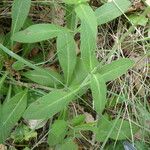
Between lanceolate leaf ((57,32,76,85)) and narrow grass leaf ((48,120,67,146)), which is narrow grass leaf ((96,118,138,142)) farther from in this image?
lanceolate leaf ((57,32,76,85))

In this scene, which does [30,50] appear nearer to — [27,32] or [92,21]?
[27,32]

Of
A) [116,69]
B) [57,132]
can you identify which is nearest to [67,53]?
[116,69]

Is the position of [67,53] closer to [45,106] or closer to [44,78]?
[44,78]

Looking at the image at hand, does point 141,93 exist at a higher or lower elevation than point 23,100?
lower

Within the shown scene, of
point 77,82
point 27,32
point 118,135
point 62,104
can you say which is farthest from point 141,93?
point 27,32

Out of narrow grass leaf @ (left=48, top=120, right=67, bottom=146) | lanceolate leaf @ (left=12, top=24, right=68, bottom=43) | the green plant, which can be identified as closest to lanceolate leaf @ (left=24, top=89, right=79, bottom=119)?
the green plant

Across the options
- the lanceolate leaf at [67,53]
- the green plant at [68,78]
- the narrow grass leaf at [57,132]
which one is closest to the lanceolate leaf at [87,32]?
the green plant at [68,78]
